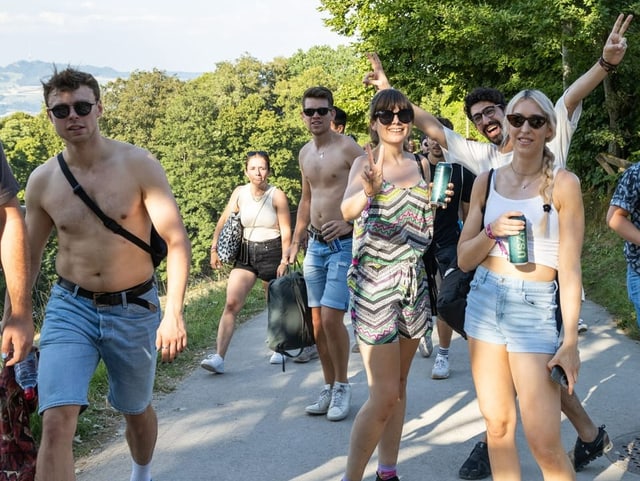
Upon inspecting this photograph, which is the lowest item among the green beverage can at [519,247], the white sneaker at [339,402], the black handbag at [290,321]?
the white sneaker at [339,402]

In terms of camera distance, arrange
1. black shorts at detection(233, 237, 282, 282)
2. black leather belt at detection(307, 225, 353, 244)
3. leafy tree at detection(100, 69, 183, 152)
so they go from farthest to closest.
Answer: leafy tree at detection(100, 69, 183, 152) → black shorts at detection(233, 237, 282, 282) → black leather belt at detection(307, 225, 353, 244)

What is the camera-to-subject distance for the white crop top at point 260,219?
8.06 metres

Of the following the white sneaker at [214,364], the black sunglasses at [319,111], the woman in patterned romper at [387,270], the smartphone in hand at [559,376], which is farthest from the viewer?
the white sneaker at [214,364]

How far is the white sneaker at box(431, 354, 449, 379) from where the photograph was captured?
23.2 ft

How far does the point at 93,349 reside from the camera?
4078 mm

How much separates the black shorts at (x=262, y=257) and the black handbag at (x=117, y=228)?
3.66 meters

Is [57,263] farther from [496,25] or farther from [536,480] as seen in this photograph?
[496,25]

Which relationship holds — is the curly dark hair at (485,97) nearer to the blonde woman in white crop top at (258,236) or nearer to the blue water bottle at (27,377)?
the blonde woman in white crop top at (258,236)

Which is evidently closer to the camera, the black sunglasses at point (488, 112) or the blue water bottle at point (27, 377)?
the blue water bottle at point (27, 377)

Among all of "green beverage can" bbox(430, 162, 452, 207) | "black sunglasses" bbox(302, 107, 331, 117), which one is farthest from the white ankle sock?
"black sunglasses" bbox(302, 107, 331, 117)

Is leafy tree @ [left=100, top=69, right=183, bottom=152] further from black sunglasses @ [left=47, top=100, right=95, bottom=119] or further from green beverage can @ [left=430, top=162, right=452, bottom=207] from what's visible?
green beverage can @ [left=430, top=162, right=452, bottom=207]

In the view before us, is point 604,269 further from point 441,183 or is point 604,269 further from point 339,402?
point 441,183

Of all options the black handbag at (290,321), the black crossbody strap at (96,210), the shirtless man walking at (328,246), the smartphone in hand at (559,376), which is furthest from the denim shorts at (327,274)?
the smartphone in hand at (559,376)

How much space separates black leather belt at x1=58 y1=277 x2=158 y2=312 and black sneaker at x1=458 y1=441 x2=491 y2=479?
2022 millimetres
